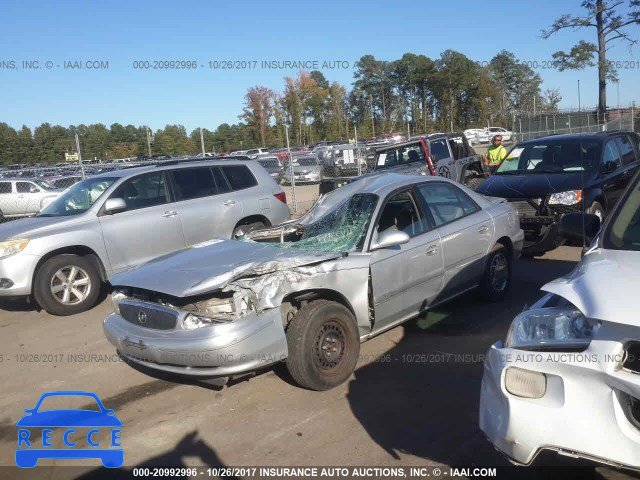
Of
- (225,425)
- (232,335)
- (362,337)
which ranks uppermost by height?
(232,335)

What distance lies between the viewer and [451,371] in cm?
472

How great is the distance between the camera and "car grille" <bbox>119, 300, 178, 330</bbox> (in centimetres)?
416

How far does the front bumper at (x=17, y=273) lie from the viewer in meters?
6.78

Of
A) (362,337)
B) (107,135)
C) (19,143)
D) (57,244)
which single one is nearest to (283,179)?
(107,135)

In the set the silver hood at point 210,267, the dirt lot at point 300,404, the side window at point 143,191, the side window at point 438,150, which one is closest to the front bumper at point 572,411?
the dirt lot at point 300,404

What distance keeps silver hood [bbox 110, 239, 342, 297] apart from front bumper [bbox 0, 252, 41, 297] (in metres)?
2.79

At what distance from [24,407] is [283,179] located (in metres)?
23.9

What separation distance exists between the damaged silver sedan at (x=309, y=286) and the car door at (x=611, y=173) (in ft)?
13.2

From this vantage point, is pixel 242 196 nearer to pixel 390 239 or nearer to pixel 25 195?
pixel 390 239

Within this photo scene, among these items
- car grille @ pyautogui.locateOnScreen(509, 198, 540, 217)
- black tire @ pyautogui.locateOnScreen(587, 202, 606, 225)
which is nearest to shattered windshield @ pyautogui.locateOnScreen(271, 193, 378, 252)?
car grille @ pyautogui.locateOnScreen(509, 198, 540, 217)

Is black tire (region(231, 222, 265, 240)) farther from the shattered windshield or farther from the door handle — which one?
the door handle

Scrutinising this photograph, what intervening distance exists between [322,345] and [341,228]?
1.40 metres

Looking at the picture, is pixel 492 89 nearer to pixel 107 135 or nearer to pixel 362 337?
pixel 107 135

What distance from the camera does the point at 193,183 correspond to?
27.6ft
